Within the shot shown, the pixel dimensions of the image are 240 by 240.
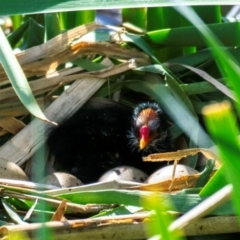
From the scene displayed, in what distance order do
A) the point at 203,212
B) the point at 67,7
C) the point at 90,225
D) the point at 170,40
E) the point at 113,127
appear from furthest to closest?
the point at 113,127 → the point at 170,40 → the point at 67,7 → the point at 90,225 → the point at 203,212

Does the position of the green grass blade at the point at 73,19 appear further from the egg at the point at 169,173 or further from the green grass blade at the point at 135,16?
the egg at the point at 169,173

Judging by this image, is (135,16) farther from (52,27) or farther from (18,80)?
(18,80)

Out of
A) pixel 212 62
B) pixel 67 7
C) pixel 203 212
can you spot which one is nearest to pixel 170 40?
pixel 212 62

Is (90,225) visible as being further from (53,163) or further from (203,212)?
(53,163)

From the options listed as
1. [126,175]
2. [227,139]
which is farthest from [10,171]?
[227,139]

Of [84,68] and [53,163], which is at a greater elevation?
[84,68]

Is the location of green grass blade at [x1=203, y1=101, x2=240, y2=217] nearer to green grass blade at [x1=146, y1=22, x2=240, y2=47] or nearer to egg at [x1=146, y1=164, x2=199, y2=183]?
egg at [x1=146, y1=164, x2=199, y2=183]

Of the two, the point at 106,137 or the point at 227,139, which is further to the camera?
the point at 106,137
